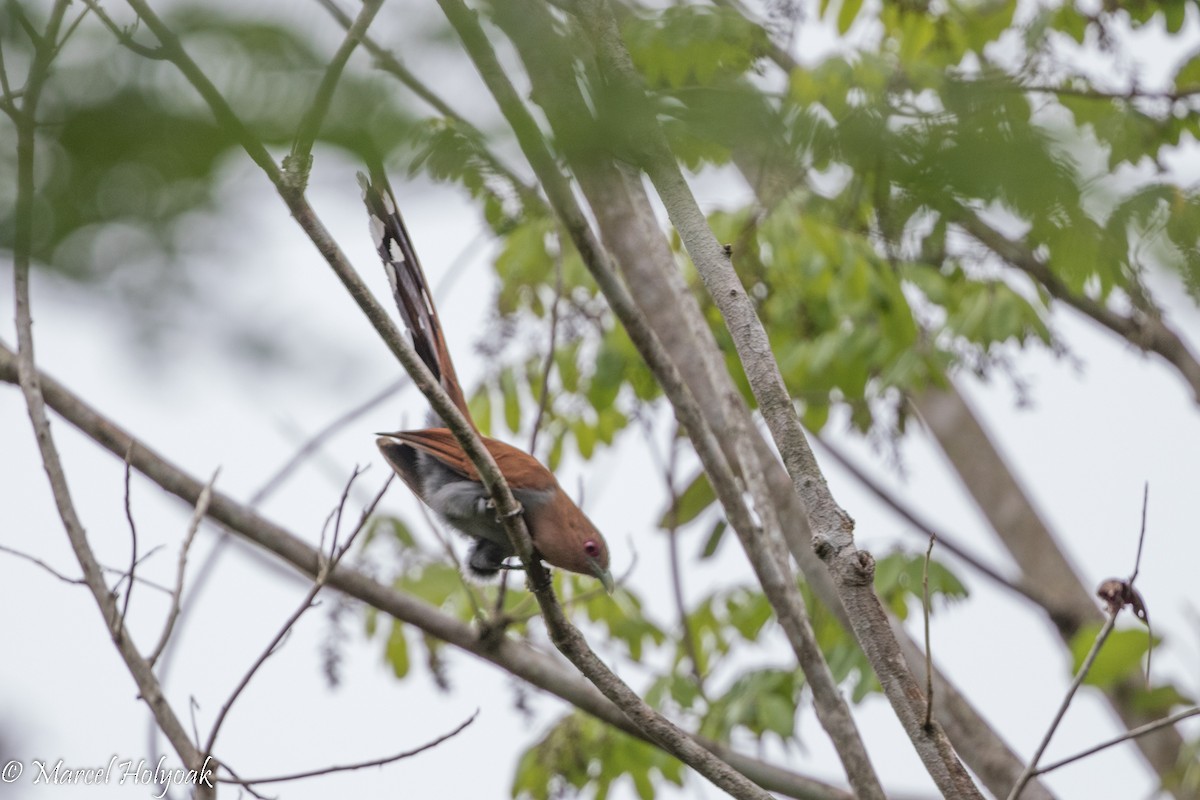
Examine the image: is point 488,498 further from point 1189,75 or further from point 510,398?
point 1189,75

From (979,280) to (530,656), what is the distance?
7.54 feet

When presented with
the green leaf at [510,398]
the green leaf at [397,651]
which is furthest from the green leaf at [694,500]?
the green leaf at [397,651]

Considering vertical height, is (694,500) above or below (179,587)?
above

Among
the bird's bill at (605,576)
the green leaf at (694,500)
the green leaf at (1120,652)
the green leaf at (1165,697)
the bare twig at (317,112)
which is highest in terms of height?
the green leaf at (694,500)

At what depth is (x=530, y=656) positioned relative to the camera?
3424mm

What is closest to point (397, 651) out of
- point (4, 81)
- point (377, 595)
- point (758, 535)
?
point (377, 595)

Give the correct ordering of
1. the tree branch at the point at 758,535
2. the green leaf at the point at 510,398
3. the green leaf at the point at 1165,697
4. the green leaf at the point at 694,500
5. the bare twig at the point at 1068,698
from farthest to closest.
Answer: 1. the green leaf at the point at 510,398
2. the green leaf at the point at 694,500
3. the green leaf at the point at 1165,697
4. the tree branch at the point at 758,535
5. the bare twig at the point at 1068,698

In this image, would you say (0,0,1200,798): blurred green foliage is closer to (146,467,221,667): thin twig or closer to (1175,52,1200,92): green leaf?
(1175,52,1200,92): green leaf

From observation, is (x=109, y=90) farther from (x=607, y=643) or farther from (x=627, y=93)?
(x=607, y=643)

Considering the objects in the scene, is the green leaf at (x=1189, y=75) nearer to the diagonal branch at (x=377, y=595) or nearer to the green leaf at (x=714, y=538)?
the green leaf at (x=714, y=538)

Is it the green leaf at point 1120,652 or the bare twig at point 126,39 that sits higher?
the green leaf at point 1120,652

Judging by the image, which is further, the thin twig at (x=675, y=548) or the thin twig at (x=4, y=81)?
the thin twig at (x=675, y=548)

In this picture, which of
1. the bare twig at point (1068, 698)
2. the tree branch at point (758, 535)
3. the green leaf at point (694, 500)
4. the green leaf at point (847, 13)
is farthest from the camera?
the green leaf at point (847, 13)

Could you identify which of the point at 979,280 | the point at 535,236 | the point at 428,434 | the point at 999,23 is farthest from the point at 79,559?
the point at 999,23
